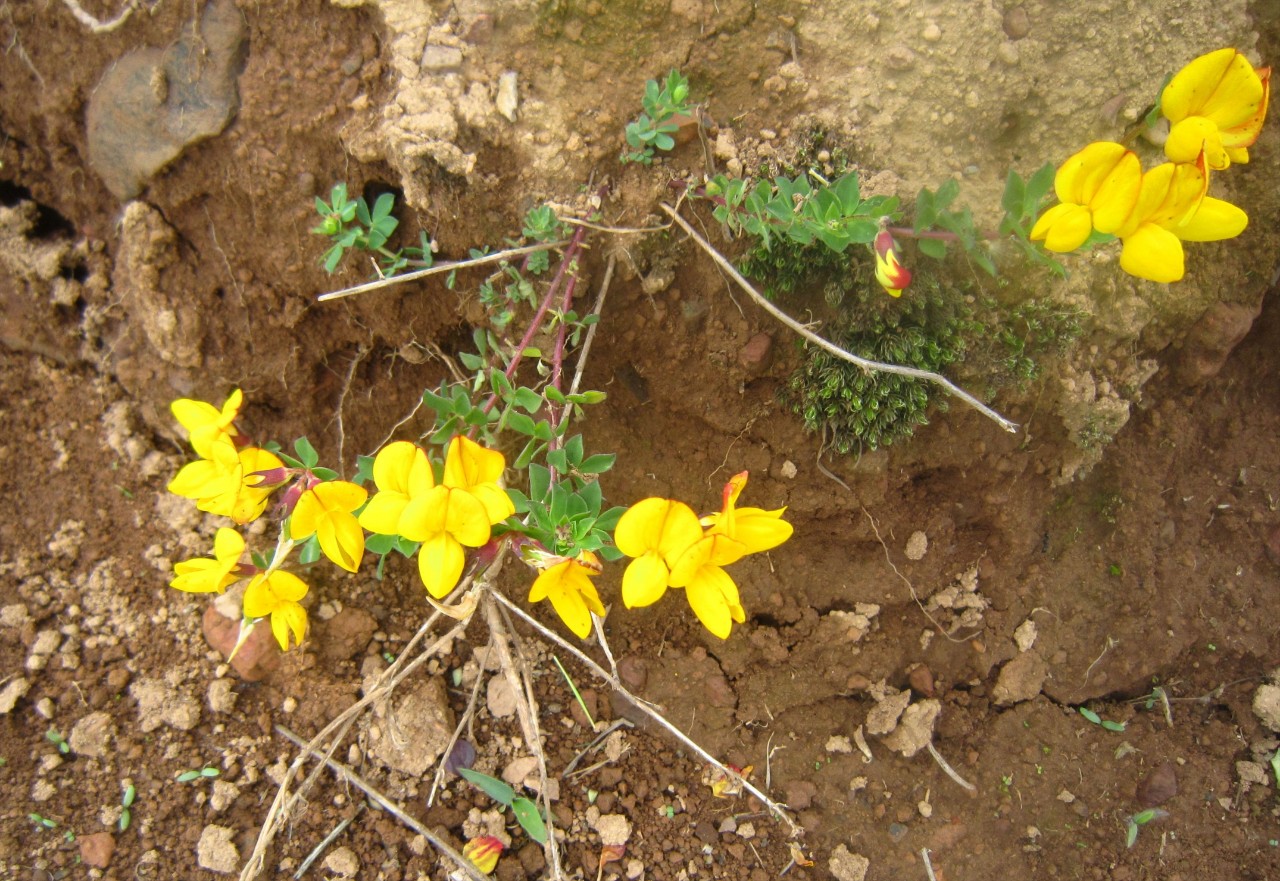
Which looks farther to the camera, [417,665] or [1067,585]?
[1067,585]

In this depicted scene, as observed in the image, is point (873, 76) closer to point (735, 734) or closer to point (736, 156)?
point (736, 156)

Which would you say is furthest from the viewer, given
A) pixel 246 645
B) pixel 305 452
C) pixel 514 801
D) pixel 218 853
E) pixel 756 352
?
pixel 246 645

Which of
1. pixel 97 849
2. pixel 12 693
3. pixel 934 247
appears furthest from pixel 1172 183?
pixel 12 693

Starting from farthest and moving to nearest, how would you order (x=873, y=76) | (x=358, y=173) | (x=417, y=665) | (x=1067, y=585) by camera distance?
(x=1067, y=585) → (x=417, y=665) → (x=358, y=173) → (x=873, y=76)

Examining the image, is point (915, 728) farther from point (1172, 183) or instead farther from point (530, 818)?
point (1172, 183)

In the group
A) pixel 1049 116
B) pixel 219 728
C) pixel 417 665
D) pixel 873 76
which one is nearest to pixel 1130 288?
pixel 1049 116

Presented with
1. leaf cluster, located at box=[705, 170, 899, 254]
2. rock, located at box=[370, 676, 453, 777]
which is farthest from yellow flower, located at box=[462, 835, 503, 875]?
leaf cluster, located at box=[705, 170, 899, 254]
